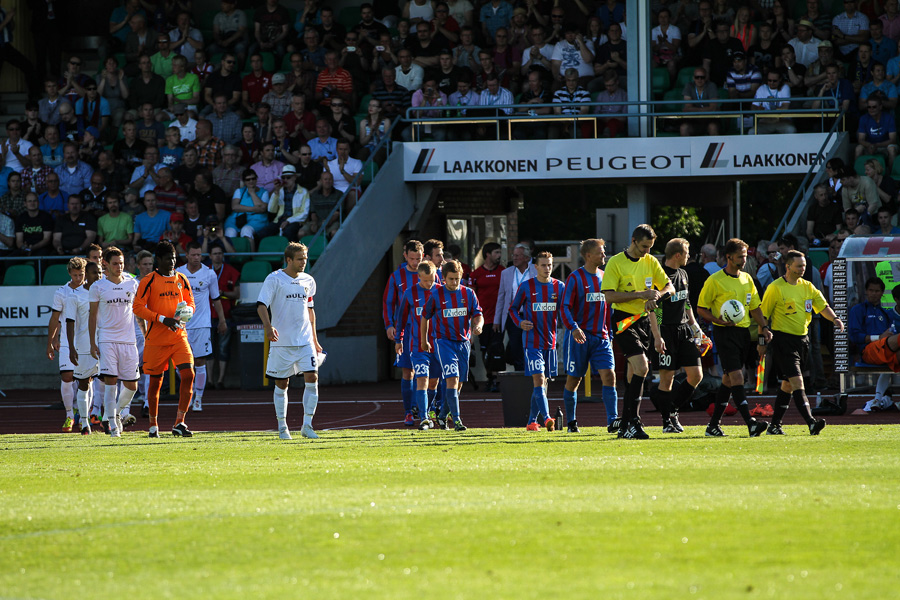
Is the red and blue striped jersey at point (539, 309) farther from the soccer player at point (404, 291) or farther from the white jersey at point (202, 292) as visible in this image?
the white jersey at point (202, 292)

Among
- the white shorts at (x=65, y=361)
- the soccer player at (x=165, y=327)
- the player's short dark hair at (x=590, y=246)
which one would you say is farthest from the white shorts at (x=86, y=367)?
the player's short dark hair at (x=590, y=246)

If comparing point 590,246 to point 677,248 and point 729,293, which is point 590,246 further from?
point 729,293

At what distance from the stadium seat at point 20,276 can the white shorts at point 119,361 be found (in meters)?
9.45

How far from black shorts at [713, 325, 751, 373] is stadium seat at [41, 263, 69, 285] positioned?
1435cm

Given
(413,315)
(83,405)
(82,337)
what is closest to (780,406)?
(413,315)

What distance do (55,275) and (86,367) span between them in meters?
8.90

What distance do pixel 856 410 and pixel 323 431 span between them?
6839 millimetres

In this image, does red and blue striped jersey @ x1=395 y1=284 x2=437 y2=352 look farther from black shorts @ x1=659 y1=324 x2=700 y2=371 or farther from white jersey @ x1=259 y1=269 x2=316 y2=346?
black shorts @ x1=659 y1=324 x2=700 y2=371

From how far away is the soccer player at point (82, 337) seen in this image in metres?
15.6

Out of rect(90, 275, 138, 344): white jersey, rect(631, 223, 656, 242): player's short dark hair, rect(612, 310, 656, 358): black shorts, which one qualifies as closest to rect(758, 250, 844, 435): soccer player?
rect(612, 310, 656, 358): black shorts

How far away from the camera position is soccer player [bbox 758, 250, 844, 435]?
1315cm

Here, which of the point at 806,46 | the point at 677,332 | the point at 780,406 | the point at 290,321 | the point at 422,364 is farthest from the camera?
the point at 806,46

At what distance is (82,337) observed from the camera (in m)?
15.9

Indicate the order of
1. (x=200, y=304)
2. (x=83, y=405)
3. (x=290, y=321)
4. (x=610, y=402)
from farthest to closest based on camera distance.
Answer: (x=200, y=304)
(x=83, y=405)
(x=610, y=402)
(x=290, y=321)
